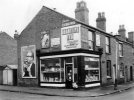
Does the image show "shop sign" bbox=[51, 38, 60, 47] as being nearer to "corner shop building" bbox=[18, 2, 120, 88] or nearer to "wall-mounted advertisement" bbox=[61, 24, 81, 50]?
"corner shop building" bbox=[18, 2, 120, 88]

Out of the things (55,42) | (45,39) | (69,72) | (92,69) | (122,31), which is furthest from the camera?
(122,31)

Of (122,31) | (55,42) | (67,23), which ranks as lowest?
(55,42)

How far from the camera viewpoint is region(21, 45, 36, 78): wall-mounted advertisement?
24.5 m

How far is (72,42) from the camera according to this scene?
68.6 ft

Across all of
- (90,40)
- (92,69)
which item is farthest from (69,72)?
(90,40)

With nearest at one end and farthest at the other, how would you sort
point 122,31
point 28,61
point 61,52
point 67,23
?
point 61,52 → point 67,23 → point 28,61 → point 122,31

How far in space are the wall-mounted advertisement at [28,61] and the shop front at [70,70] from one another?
1317 millimetres

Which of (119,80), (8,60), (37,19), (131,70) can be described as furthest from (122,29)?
(8,60)

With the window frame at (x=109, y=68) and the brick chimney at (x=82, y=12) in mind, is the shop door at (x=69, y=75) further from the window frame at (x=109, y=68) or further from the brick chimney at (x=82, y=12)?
the brick chimney at (x=82, y=12)

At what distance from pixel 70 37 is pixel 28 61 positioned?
261 inches

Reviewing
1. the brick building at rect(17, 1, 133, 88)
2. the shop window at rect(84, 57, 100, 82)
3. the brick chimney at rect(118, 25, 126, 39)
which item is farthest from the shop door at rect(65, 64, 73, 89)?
the brick chimney at rect(118, 25, 126, 39)

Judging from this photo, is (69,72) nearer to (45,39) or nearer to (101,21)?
(45,39)

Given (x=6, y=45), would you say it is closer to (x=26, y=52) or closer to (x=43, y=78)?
(x=26, y=52)

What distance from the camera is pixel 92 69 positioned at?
22.0 m
